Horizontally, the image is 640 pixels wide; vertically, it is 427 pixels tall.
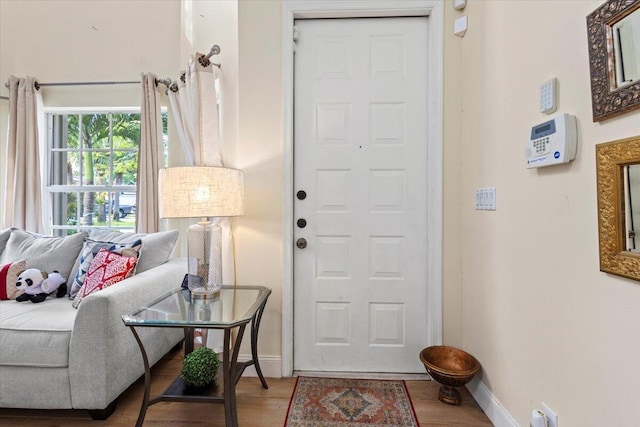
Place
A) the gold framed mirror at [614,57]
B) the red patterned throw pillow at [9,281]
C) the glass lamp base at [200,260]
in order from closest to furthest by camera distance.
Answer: the gold framed mirror at [614,57], the glass lamp base at [200,260], the red patterned throw pillow at [9,281]

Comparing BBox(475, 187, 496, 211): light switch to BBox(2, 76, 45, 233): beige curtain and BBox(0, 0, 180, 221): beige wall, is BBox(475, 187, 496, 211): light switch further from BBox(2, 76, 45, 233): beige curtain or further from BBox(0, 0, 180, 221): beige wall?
BBox(2, 76, 45, 233): beige curtain

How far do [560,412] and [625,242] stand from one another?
2.30 feet

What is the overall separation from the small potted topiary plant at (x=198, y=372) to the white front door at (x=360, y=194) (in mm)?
592

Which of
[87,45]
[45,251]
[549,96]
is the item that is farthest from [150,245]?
[549,96]

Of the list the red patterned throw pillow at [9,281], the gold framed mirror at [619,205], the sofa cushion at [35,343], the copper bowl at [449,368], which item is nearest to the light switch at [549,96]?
the gold framed mirror at [619,205]

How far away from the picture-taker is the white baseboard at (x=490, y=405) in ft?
4.67

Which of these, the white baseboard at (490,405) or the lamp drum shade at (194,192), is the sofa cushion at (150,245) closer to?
the lamp drum shade at (194,192)

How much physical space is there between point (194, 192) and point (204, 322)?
2.13 feet

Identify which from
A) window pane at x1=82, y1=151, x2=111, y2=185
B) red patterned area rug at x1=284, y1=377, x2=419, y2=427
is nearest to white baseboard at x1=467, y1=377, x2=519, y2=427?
red patterned area rug at x1=284, y1=377, x2=419, y2=427

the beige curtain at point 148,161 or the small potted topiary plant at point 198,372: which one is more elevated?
the beige curtain at point 148,161

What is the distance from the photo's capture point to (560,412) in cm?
113

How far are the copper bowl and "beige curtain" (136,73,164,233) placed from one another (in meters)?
2.25

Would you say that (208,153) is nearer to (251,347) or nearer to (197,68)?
(197,68)

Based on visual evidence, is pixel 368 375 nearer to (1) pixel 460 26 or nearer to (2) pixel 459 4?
(1) pixel 460 26
